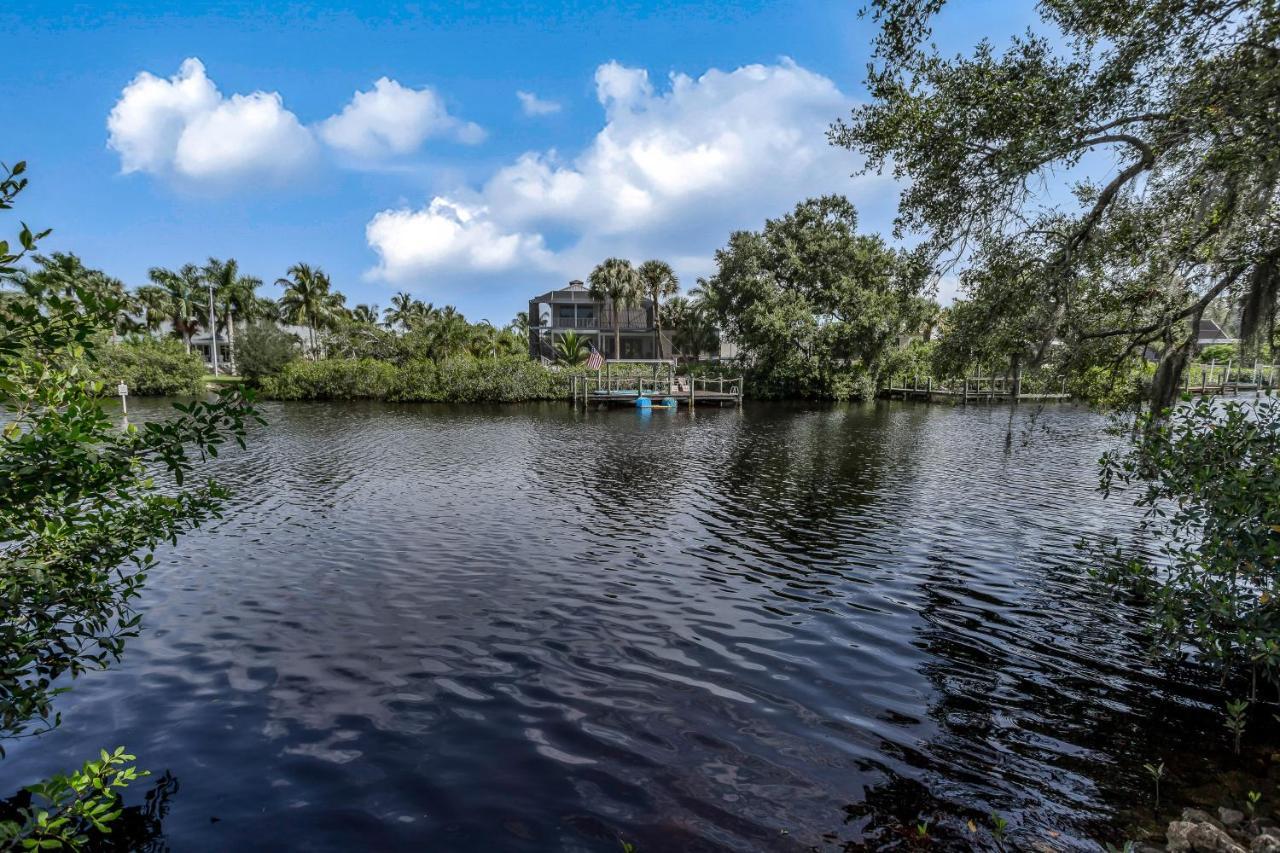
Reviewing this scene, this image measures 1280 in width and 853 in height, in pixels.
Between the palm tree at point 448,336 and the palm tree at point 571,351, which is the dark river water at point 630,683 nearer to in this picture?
the palm tree at point 448,336

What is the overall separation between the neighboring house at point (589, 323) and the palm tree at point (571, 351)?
462cm

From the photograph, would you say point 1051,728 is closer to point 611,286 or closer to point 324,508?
point 324,508

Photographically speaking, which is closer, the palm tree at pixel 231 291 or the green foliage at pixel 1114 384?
the green foliage at pixel 1114 384

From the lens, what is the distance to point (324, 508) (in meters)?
17.1

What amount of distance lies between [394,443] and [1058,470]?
2805cm

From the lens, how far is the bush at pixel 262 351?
2452 inches

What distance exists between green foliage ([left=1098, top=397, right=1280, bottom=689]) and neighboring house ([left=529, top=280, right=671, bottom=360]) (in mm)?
65907

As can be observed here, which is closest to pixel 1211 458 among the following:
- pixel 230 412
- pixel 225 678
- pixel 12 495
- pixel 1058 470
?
pixel 230 412

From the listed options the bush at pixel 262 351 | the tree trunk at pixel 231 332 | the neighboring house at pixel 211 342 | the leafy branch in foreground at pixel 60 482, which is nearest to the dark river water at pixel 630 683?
the leafy branch in foreground at pixel 60 482

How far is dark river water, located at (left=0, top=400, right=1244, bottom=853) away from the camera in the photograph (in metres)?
5.61

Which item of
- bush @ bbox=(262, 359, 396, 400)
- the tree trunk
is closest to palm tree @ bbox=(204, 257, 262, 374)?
the tree trunk

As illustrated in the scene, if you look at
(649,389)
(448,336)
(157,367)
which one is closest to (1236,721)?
(649,389)

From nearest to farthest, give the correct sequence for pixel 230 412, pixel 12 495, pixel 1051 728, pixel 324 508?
1. pixel 12 495
2. pixel 230 412
3. pixel 1051 728
4. pixel 324 508

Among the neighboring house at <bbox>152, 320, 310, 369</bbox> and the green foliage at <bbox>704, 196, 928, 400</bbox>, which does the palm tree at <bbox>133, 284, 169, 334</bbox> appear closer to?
the neighboring house at <bbox>152, 320, 310, 369</bbox>
